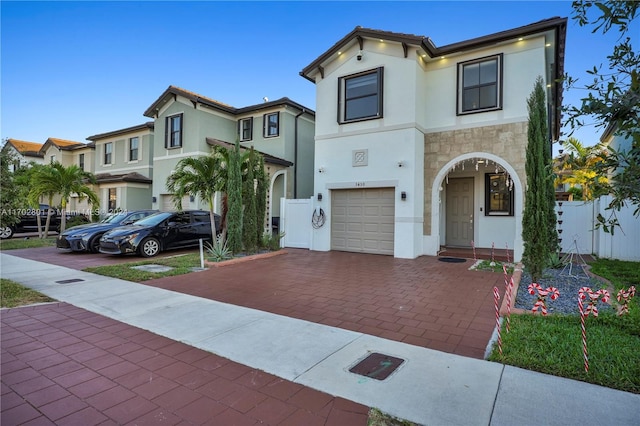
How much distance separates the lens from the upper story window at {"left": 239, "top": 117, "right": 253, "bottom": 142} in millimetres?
19516

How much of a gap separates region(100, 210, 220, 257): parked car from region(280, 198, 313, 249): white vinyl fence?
2.65 meters

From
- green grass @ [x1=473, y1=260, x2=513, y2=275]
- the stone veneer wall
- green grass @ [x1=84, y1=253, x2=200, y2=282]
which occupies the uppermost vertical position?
the stone veneer wall

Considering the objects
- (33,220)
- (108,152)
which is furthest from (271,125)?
(33,220)

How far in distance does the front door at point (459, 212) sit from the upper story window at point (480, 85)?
2841 mm

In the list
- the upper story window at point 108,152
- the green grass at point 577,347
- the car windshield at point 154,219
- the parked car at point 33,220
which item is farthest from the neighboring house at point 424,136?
the upper story window at point 108,152

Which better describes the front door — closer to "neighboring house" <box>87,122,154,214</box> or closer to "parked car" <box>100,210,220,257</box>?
"parked car" <box>100,210,220,257</box>

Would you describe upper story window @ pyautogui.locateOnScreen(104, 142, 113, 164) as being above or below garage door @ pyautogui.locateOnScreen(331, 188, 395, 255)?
above

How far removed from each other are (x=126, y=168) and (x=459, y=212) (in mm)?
19929

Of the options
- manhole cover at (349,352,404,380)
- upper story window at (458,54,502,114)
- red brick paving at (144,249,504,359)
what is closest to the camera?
manhole cover at (349,352,404,380)

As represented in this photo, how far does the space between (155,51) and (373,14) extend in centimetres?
799

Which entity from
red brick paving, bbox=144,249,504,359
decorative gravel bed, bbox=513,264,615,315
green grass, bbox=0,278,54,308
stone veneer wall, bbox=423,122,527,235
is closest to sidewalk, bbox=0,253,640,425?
red brick paving, bbox=144,249,504,359

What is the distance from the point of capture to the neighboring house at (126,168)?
66.3 ft

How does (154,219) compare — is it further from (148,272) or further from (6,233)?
(6,233)

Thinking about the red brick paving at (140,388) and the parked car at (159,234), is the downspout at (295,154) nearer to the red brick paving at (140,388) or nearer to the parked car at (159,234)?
the parked car at (159,234)
